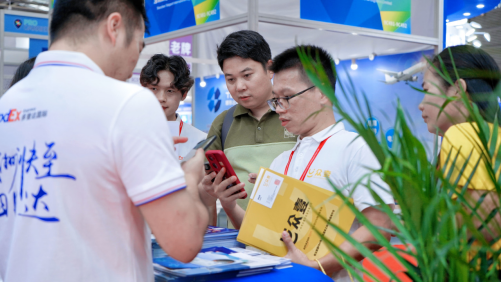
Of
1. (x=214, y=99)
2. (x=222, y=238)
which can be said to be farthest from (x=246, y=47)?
(x=214, y=99)

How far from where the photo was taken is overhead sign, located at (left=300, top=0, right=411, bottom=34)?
2795 mm

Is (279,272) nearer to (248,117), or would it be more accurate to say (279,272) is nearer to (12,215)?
(12,215)

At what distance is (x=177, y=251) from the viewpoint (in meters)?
1.00

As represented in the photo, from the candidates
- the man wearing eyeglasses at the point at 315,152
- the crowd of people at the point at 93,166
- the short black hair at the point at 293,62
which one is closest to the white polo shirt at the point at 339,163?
the man wearing eyeglasses at the point at 315,152

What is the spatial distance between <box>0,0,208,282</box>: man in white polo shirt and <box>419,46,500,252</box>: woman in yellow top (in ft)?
1.85

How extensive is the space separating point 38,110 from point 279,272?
77 cm

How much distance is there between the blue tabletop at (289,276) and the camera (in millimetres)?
1201

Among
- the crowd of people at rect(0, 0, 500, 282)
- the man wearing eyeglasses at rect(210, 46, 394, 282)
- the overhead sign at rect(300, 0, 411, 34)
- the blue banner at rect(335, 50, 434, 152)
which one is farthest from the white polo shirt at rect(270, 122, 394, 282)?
the blue banner at rect(335, 50, 434, 152)

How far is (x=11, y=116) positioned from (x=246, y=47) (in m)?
1.33

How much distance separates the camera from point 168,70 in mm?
2650

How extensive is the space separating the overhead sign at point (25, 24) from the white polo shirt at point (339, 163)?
5973mm

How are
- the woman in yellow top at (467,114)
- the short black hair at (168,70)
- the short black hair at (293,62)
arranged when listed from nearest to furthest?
the woman in yellow top at (467,114), the short black hair at (293,62), the short black hair at (168,70)

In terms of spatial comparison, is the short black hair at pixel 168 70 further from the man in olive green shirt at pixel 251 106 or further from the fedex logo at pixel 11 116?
the fedex logo at pixel 11 116

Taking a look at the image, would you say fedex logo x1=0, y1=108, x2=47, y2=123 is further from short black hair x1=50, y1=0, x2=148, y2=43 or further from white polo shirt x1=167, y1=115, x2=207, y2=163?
white polo shirt x1=167, y1=115, x2=207, y2=163
